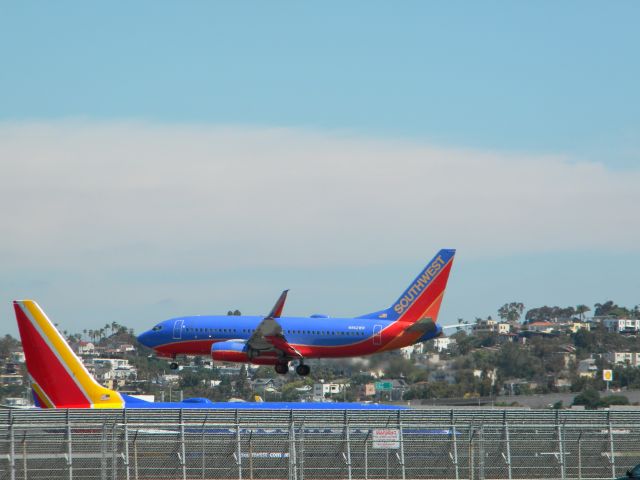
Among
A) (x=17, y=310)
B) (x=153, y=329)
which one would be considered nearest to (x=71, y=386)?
(x=17, y=310)

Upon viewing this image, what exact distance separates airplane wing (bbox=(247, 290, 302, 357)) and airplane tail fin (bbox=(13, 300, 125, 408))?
1803cm

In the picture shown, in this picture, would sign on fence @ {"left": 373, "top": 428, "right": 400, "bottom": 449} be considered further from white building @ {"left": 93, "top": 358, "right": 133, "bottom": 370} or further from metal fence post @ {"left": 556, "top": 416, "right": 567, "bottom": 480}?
white building @ {"left": 93, "top": 358, "right": 133, "bottom": 370}

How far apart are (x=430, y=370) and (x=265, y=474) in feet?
97.8

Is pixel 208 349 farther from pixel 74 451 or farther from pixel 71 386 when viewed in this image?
pixel 74 451

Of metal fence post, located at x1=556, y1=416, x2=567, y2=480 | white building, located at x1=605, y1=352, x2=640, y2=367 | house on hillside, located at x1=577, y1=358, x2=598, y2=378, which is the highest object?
white building, located at x1=605, y1=352, x2=640, y2=367

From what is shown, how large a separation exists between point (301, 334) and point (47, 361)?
2194 cm

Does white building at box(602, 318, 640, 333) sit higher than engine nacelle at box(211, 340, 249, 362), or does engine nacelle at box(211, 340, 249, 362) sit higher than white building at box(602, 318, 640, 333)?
white building at box(602, 318, 640, 333)

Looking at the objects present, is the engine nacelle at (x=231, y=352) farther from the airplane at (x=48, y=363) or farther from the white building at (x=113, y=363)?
the white building at (x=113, y=363)

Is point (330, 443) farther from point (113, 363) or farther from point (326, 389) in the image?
point (113, 363)

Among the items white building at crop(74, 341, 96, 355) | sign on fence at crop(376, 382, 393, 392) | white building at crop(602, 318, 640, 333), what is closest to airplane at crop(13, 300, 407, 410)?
sign on fence at crop(376, 382, 393, 392)

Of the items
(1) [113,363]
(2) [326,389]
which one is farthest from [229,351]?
(1) [113,363]

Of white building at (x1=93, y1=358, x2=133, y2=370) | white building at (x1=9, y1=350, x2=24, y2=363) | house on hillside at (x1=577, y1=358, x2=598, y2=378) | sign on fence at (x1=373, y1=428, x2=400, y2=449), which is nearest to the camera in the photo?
sign on fence at (x1=373, y1=428, x2=400, y2=449)

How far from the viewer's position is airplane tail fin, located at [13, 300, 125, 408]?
135 ft

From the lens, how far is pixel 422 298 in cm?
6228
